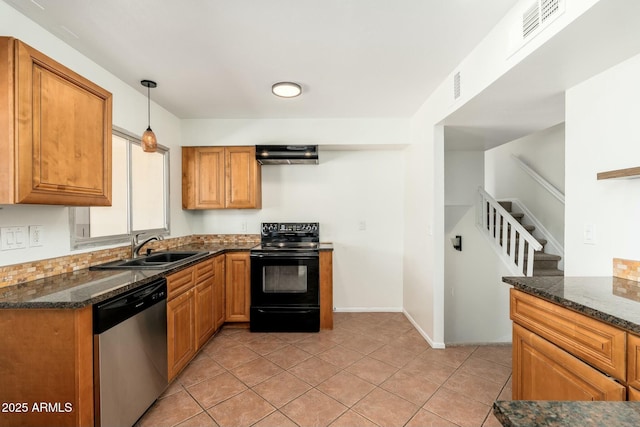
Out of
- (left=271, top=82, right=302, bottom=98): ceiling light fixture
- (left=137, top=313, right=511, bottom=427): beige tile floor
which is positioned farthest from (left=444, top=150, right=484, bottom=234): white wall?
(left=271, top=82, right=302, bottom=98): ceiling light fixture

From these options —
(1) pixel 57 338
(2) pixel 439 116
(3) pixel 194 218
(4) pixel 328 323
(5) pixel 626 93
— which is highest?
(2) pixel 439 116

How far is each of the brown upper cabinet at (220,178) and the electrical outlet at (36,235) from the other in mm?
1656

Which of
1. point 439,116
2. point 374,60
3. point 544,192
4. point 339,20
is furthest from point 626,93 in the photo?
point 544,192

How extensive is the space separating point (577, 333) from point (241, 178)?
3.17 meters

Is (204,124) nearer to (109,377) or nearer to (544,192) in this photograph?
(109,377)

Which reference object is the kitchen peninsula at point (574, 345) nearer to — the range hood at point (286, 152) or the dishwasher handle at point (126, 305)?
the dishwasher handle at point (126, 305)

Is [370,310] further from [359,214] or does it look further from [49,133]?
[49,133]

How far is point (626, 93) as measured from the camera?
5.01 feet

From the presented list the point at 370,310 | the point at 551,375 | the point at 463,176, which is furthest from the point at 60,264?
the point at 463,176

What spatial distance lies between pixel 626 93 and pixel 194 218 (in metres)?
4.11

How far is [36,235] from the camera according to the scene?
173 centimetres

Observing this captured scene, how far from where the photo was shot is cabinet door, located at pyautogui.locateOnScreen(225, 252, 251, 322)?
3121 mm

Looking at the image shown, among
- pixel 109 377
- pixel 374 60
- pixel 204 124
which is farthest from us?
pixel 204 124

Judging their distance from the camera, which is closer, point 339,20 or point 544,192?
point 339,20
